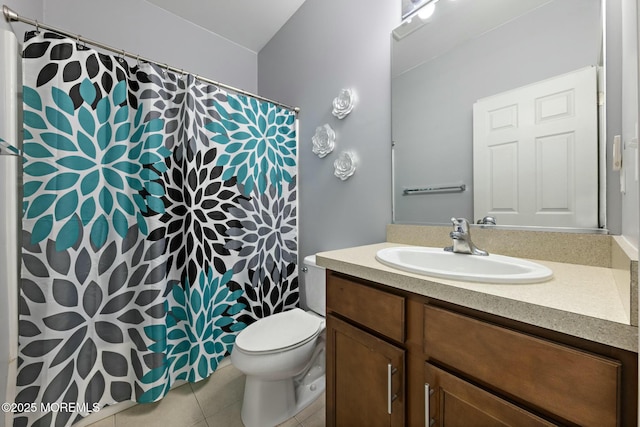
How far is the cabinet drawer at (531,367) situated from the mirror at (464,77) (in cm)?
62

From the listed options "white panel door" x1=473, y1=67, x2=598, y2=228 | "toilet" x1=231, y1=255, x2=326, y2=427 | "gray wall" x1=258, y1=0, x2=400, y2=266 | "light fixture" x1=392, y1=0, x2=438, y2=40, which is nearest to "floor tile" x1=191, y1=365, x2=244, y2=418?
"toilet" x1=231, y1=255, x2=326, y2=427

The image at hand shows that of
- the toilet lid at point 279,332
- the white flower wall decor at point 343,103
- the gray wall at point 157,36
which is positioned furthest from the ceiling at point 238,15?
the toilet lid at point 279,332

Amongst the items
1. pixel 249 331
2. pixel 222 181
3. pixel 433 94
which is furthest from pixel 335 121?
pixel 249 331

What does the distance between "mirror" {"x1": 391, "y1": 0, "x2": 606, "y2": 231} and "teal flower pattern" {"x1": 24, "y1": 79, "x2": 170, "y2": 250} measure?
4.46 ft

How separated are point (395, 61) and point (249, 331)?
5.38 ft

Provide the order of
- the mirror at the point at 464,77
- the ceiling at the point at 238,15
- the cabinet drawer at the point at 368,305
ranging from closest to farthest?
1. the cabinet drawer at the point at 368,305
2. the mirror at the point at 464,77
3. the ceiling at the point at 238,15

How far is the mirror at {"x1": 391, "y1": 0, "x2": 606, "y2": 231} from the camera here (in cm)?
87

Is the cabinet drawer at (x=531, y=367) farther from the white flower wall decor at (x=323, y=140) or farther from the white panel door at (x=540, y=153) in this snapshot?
the white flower wall decor at (x=323, y=140)

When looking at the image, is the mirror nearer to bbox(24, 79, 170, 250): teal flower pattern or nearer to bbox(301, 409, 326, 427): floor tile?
bbox(301, 409, 326, 427): floor tile

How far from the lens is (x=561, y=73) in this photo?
894 mm

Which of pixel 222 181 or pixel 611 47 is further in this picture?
pixel 222 181

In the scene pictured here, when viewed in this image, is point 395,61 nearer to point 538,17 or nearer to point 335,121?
point 335,121

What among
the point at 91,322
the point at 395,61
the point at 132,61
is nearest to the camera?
the point at 91,322

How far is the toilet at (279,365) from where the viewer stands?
3.77 ft
